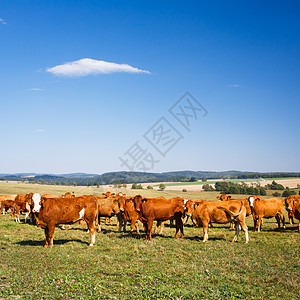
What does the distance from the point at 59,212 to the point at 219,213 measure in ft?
27.8

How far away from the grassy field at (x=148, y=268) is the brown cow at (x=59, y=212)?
980 millimetres

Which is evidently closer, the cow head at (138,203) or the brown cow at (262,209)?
the cow head at (138,203)

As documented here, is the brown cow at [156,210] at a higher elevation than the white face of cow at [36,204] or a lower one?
lower

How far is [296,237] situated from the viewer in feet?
51.7

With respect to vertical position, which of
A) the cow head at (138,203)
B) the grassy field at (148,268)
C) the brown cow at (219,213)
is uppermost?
the cow head at (138,203)

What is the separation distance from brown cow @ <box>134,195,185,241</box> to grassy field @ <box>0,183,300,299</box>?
3.40 feet

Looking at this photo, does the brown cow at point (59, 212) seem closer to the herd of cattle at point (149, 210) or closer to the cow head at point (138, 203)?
the herd of cattle at point (149, 210)

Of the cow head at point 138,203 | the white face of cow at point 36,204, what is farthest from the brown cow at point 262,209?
the white face of cow at point 36,204

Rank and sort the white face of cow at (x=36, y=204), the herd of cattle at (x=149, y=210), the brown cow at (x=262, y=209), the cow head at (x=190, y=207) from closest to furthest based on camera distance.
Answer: the white face of cow at (x=36, y=204) < the herd of cattle at (x=149, y=210) < the cow head at (x=190, y=207) < the brown cow at (x=262, y=209)

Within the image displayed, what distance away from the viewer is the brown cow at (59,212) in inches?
505

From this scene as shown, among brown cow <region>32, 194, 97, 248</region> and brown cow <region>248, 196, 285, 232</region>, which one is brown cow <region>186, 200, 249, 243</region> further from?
brown cow <region>32, 194, 97, 248</region>

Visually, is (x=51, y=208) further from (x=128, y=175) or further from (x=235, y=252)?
(x=128, y=175)

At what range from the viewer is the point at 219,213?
15023 mm

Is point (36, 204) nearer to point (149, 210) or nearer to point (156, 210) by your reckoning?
point (149, 210)
